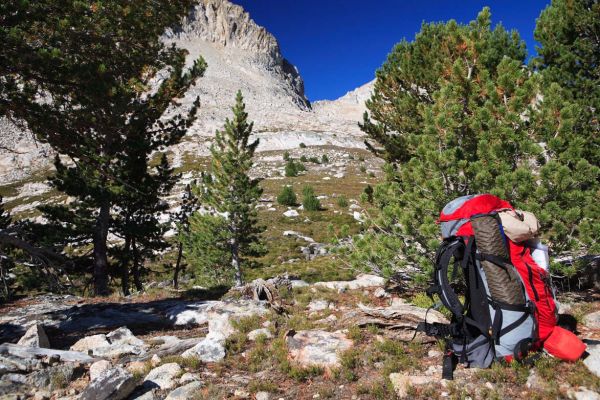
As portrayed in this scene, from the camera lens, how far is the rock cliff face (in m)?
75.3

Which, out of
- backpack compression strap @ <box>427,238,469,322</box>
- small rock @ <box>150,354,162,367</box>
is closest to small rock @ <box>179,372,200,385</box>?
small rock @ <box>150,354,162,367</box>

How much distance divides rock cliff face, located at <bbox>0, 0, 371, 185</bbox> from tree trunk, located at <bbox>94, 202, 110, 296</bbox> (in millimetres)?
56326

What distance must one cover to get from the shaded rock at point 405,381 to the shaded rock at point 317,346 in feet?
2.72

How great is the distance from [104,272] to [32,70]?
351 inches

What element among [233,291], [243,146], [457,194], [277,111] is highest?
[277,111]

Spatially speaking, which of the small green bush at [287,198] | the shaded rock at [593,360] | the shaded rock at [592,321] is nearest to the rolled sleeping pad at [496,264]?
the shaded rock at [593,360]

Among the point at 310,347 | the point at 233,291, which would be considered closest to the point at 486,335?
the point at 310,347

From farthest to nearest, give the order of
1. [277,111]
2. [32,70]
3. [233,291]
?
[277,111]
[233,291]
[32,70]

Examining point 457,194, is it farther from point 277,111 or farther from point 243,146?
point 277,111

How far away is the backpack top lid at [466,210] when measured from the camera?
3973 mm

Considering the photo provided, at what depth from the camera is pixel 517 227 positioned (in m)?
3.81

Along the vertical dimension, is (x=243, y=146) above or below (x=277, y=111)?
below

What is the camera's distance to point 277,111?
102750 millimetres

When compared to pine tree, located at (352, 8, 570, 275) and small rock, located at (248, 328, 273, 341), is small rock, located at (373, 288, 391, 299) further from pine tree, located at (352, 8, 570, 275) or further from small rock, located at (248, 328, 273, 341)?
small rock, located at (248, 328, 273, 341)
